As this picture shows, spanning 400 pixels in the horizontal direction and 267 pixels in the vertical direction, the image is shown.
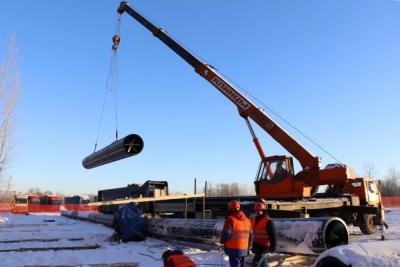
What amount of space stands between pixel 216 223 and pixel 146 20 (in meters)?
12.6

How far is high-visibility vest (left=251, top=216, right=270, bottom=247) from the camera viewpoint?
25.2ft

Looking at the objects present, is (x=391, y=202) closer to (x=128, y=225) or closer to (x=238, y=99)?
(x=238, y=99)

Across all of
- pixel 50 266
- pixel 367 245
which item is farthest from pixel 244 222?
pixel 50 266

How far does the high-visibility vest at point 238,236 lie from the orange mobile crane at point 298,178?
26.2ft

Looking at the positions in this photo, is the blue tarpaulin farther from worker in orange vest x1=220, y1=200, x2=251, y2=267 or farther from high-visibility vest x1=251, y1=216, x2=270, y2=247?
worker in orange vest x1=220, y1=200, x2=251, y2=267

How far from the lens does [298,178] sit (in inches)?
658

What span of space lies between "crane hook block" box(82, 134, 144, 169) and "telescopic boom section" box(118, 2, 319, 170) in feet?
19.4

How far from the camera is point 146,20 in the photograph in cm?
2156

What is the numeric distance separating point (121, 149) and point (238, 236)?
742cm

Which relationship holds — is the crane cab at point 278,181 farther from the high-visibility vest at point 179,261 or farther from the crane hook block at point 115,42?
the high-visibility vest at point 179,261

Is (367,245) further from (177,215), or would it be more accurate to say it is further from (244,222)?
(177,215)

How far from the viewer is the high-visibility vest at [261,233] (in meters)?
7.67

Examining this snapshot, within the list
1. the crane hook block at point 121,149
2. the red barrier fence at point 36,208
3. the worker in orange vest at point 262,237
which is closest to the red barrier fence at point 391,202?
the red barrier fence at point 36,208

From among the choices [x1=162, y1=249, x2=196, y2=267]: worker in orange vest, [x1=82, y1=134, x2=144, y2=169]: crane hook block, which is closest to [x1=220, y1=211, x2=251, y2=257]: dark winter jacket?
[x1=162, y1=249, x2=196, y2=267]: worker in orange vest
